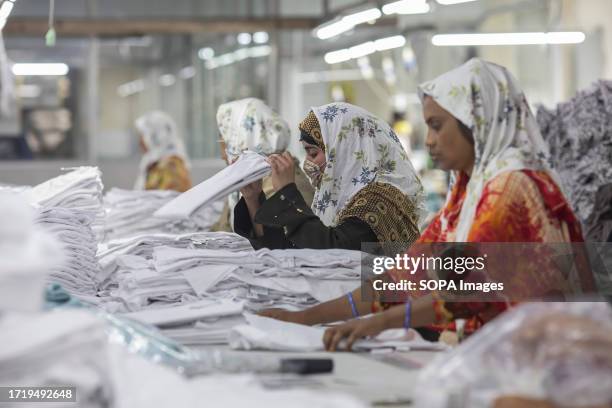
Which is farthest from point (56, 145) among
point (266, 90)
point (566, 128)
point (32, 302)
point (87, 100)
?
point (32, 302)

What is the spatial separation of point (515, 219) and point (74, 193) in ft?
5.27

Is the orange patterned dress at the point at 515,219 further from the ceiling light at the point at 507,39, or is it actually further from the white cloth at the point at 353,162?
the ceiling light at the point at 507,39

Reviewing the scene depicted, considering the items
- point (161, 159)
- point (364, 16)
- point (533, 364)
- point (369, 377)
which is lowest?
point (369, 377)

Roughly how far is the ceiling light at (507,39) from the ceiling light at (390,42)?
0.39 meters

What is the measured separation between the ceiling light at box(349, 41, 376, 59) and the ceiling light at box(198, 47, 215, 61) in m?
1.37

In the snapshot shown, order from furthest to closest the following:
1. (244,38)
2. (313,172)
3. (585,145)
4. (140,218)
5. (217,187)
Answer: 1. (244,38)
2. (140,218)
3. (585,145)
4. (313,172)
5. (217,187)

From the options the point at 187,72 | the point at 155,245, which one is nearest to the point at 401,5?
the point at 187,72

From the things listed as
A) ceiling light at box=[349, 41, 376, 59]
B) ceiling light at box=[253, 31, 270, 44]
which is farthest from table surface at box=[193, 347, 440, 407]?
ceiling light at box=[253, 31, 270, 44]

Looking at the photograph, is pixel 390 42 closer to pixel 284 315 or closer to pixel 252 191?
pixel 252 191

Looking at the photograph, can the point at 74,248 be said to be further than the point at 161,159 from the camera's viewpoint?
No

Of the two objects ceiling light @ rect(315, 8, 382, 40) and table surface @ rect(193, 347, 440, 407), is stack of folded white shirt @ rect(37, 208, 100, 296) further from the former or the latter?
ceiling light @ rect(315, 8, 382, 40)

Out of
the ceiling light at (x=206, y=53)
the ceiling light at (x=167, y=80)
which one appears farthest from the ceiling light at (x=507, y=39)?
the ceiling light at (x=167, y=80)

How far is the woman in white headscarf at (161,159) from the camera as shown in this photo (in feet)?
21.5

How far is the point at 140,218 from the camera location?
4941 mm
